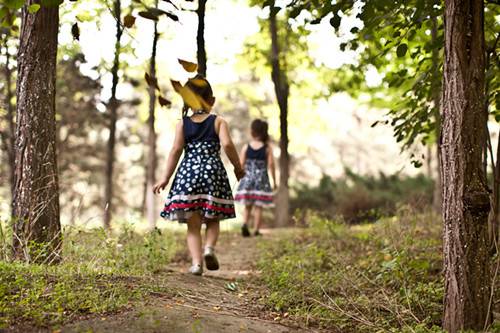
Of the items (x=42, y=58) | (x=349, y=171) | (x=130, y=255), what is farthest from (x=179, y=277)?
(x=349, y=171)

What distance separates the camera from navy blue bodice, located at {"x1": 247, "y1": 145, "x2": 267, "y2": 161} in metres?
10.6

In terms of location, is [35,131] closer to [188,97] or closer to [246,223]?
[188,97]

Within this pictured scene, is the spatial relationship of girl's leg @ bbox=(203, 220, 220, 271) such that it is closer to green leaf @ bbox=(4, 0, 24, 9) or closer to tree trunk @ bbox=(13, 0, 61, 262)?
tree trunk @ bbox=(13, 0, 61, 262)

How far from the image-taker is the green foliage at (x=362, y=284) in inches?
161

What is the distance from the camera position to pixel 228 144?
5.64 meters

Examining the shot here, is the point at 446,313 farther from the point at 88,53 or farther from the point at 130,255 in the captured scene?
the point at 88,53

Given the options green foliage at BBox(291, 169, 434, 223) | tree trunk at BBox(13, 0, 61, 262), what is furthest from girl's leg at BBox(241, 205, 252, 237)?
tree trunk at BBox(13, 0, 61, 262)

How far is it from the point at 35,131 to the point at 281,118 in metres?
8.19

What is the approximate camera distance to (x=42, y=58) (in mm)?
5148

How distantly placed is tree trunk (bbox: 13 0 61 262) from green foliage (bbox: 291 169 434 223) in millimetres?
10412

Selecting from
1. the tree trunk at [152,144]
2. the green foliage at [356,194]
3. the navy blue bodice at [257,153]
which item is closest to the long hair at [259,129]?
the navy blue bodice at [257,153]

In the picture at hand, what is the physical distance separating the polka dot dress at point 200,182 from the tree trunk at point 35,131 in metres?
1.24

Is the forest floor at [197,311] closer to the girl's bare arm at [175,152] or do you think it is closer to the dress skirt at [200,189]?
the dress skirt at [200,189]

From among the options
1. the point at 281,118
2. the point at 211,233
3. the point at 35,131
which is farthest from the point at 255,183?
the point at 35,131
